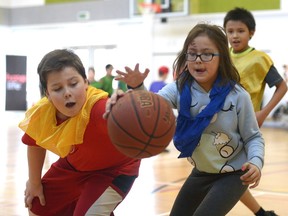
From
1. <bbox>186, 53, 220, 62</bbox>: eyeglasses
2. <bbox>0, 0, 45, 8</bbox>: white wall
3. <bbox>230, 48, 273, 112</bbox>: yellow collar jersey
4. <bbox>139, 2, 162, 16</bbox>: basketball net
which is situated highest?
<bbox>0, 0, 45, 8</bbox>: white wall

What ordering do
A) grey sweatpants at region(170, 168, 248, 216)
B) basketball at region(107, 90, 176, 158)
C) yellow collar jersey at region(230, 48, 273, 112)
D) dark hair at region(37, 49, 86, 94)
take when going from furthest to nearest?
yellow collar jersey at region(230, 48, 273, 112)
dark hair at region(37, 49, 86, 94)
grey sweatpants at region(170, 168, 248, 216)
basketball at region(107, 90, 176, 158)

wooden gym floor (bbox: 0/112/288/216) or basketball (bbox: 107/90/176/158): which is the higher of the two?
basketball (bbox: 107/90/176/158)

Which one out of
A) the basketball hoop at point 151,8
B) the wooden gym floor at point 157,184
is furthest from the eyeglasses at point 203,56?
the basketball hoop at point 151,8

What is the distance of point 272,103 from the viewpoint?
415cm

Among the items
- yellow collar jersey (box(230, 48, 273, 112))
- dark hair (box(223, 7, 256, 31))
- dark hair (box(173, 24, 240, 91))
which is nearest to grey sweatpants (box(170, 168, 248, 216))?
dark hair (box(173, 24, 240, 91))

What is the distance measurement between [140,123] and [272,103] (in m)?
1.71

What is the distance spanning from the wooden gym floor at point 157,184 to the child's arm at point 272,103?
1329 millimetres

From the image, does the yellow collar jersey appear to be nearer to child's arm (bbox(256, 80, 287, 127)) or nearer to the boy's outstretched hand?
child's arm (bbox(256, 80, 287, 127))

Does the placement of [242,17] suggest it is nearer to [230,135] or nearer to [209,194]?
[230,135]

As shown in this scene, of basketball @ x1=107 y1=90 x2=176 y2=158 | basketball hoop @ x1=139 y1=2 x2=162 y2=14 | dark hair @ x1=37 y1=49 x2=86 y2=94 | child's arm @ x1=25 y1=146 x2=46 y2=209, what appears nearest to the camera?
basketball @ x1=107 y1=90 x2=176 y2=158

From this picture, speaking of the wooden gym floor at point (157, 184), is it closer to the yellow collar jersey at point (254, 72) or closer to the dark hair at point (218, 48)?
the yellow collar jersey at point (254, 72)

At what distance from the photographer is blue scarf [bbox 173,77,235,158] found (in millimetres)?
3025

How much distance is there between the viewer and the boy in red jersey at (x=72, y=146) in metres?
3.10

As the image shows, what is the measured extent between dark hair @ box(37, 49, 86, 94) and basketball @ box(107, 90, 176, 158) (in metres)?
A: 0.45
